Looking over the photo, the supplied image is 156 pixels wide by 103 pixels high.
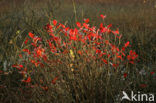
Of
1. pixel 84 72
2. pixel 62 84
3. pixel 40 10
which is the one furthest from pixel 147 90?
pixel 40 10

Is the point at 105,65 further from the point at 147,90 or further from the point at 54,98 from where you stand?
the point at 54,98

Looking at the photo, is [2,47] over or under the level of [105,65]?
over

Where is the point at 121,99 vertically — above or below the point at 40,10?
below

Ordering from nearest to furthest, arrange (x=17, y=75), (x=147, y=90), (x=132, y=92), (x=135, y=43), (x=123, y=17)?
(x=132, y=92)
(x=147, y=90)
(x=17, y=75)
(x=135, y=43)
(x=123, y=17)

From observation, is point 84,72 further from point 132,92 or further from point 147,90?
point 147,90

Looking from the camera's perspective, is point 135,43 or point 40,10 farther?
point 40,10

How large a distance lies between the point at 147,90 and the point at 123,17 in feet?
11.0

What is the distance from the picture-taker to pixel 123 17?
523 cm

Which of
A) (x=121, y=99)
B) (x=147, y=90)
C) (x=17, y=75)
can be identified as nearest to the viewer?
(x=121, y=99)

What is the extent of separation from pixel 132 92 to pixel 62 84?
63cm

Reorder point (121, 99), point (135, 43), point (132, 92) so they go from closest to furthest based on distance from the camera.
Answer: point (121, 99) → point (132, 92) → point (135, 43)

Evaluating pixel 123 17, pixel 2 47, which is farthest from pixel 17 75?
pixel 123 17

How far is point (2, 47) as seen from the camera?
114 inches

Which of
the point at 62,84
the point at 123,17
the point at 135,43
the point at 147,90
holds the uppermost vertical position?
the point at 123,17
